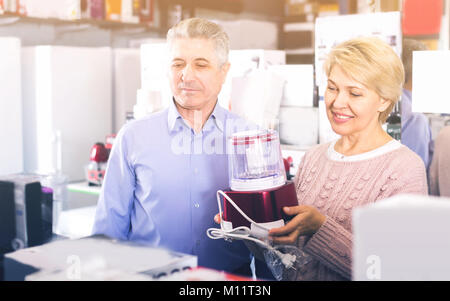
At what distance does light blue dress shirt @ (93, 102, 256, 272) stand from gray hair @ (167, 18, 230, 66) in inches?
9.1

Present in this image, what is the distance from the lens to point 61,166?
3787 millimetres

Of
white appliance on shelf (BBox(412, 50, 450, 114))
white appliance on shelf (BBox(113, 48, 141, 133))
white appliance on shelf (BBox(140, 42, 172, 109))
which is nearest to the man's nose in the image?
white appliance on shelf (BBox(412, 50, 450, 114))

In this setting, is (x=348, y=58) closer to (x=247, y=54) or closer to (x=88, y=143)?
(x=247, y=54)

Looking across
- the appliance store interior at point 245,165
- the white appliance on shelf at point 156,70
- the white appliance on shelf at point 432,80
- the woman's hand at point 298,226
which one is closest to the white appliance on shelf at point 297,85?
the appliance store interior at point 245,165

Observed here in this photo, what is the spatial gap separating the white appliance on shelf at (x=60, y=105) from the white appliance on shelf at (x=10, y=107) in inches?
5.0

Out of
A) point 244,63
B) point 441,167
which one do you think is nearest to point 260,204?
point 441,167

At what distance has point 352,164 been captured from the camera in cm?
157

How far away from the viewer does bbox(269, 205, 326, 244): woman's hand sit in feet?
4.48

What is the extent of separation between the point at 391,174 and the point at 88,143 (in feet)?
9.45

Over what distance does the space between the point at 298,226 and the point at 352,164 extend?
0.97 ft

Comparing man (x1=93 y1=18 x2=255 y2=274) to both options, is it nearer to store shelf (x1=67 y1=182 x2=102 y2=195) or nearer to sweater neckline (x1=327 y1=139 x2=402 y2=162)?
sweater neckline (x1=327 y1=139 x2=402 y2=162)

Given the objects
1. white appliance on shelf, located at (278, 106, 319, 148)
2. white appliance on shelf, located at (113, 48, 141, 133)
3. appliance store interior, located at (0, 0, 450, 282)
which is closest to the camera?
appliance store interior, located at (0, 0, 450, 282)

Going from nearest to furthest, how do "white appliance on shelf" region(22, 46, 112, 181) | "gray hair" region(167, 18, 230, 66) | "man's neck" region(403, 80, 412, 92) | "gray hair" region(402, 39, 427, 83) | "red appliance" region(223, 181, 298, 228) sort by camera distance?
"red appliance" region(223, 181, 298, 228) < "gray hair" region(167, 18, 230, 66) < "man's neck" region(403, 80, 412, 92) < "gray hair" region(402, 39, 427, 83) < "white appliance on shelf" region(22, 46, 112, 181)

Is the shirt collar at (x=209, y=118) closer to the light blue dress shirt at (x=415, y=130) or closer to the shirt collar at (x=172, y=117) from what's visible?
the shirt collar at (x=172, y=117)
